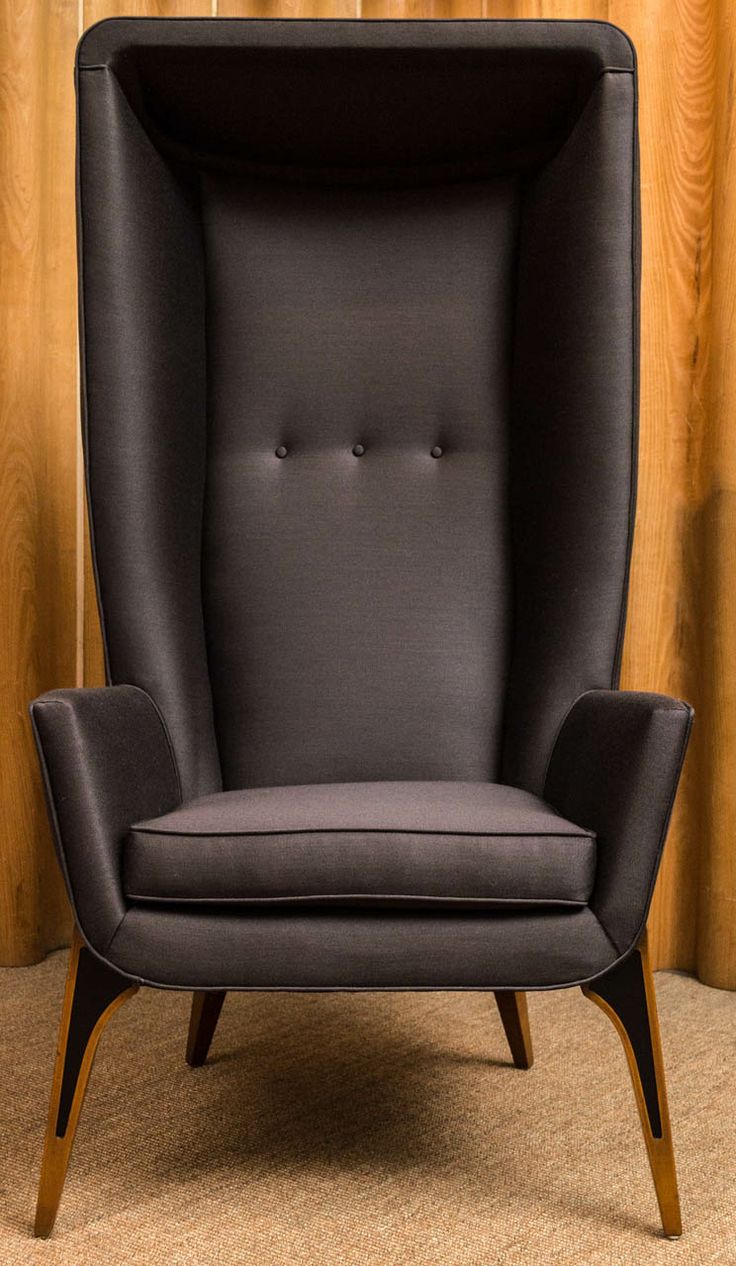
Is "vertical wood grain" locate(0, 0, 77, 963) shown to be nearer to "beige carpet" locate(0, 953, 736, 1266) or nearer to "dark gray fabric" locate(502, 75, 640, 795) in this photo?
"beige carpet" locate(0, 953, 736, 1266)

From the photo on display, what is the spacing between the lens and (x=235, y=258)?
1.66 m

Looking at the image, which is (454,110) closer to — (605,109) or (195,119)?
(605,109)

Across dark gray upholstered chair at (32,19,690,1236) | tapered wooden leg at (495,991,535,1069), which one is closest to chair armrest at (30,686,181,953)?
dark gray upholstered chair at (32,19,690,1236)

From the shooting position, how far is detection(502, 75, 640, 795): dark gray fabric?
4.60 ft

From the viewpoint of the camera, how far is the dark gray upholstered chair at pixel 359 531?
43.6 inches

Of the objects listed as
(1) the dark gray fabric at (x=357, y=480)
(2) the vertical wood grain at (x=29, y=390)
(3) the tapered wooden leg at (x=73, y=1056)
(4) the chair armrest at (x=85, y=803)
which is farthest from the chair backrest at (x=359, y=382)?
(2) the vertical wood grain at (x=29, y=390)

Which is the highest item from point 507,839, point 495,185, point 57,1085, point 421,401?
point 495,185

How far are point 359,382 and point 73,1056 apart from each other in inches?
39.1

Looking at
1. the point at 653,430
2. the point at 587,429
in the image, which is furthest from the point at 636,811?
the point at 653,430

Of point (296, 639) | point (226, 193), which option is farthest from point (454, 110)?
point (296, 639)

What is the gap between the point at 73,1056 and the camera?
1.12m

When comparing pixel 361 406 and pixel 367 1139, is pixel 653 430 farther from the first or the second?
pixel 367 1139

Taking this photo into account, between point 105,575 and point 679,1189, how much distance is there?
945 mm

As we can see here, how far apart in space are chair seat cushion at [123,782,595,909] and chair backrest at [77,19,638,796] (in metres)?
0.30
